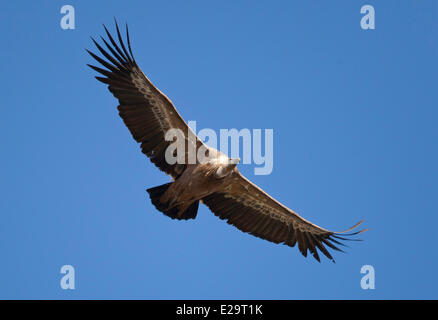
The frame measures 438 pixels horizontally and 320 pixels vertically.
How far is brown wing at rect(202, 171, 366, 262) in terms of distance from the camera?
39.4 ft

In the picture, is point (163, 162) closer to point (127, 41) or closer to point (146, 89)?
point (146, 89)

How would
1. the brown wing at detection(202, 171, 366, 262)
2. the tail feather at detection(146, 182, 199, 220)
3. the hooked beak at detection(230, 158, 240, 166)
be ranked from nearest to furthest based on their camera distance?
the hooked beak at detection(230, 158, 240, 166)
the tail feather at detection(146, 182, 199, 220)
the brown wing at detection(202, 171, 366, 262)

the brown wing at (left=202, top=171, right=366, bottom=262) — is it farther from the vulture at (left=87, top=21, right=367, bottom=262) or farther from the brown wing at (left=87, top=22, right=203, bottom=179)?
the brown wing at (left=87, top=22, right=203, bottom=179)

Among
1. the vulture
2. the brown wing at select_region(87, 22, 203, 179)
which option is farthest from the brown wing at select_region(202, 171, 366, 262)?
the brown wing at select_region(87, 22, 203, 179)

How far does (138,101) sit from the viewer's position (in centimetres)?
1108

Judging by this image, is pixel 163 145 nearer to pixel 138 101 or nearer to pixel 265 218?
pixel 138 101

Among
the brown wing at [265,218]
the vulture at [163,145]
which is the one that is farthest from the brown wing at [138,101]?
the brown wing at [265,218]

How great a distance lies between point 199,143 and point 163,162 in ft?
2.71

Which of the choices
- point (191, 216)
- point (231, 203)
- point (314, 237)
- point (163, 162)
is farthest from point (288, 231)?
point (163, 162)

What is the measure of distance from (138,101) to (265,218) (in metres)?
3.65

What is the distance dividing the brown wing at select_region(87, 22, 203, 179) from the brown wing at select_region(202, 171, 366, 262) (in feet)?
4.73

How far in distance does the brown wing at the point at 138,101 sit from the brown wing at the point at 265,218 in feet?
4.73

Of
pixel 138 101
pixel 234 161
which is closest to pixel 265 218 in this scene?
pixel 234 161

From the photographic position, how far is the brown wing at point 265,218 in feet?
39.4
